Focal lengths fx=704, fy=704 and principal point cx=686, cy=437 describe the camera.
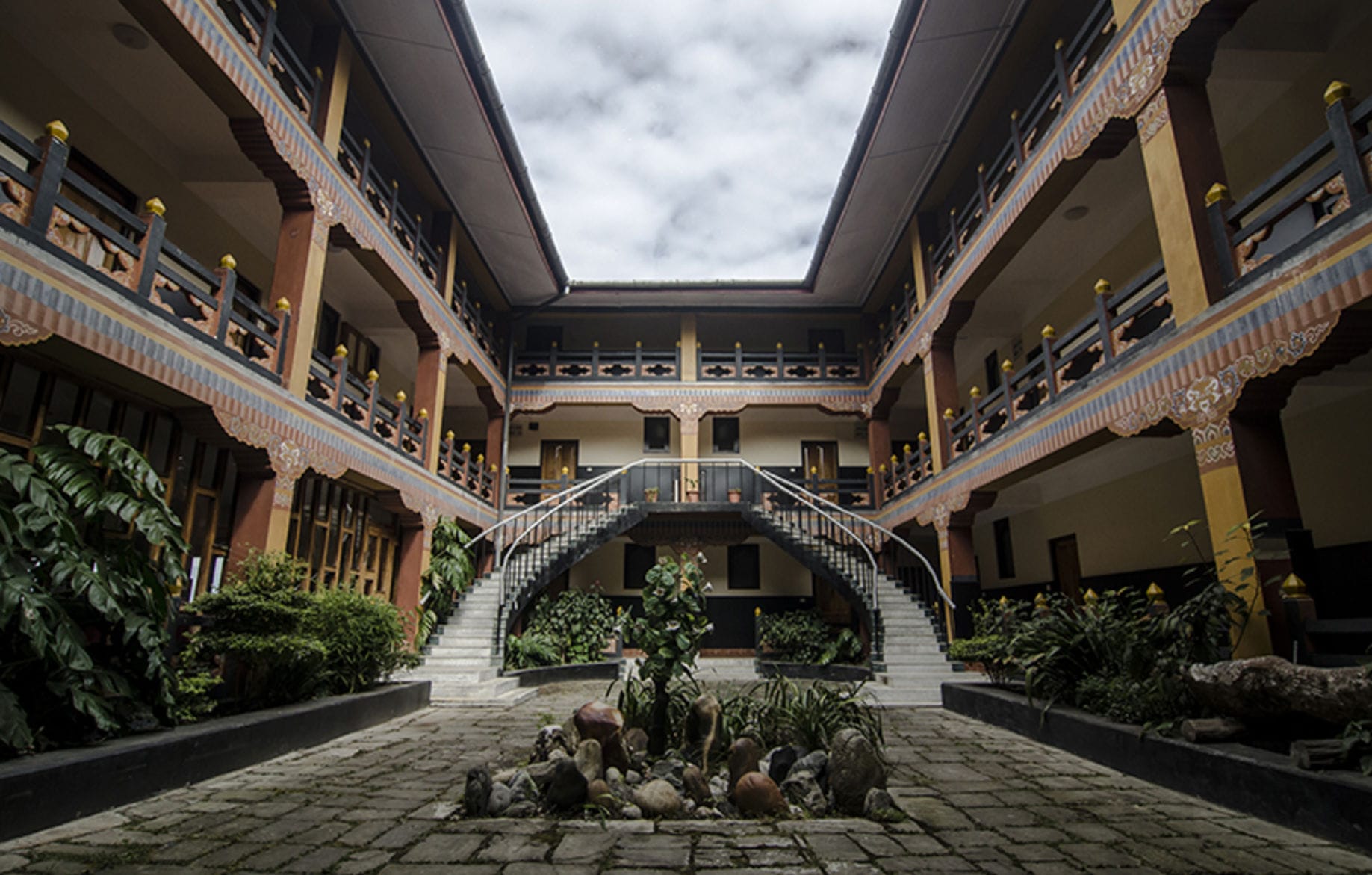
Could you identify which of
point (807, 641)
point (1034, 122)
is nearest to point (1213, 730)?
point (1034, 122)

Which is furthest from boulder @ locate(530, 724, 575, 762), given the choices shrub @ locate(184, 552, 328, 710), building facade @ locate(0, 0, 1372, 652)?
building facade @ locate(0, 0, 1372, 652)

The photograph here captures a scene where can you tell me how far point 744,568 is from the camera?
18.2m

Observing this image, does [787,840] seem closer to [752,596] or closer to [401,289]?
[401,289]

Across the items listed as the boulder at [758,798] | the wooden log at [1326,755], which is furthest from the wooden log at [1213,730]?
the boulder at [758,798]

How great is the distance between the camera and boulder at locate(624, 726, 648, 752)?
5.03 metres

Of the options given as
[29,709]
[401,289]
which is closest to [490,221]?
[401,289]

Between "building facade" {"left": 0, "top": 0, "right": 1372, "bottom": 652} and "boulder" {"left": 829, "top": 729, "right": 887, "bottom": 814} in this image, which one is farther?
"building facade" {"left": 0, "top": 0, "right": 1372, "bottom": 652}

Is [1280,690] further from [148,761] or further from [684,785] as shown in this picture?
[148,761]

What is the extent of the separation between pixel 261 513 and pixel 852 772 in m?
6.96

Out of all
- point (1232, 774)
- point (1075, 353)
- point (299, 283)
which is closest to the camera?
point (1232, 774)

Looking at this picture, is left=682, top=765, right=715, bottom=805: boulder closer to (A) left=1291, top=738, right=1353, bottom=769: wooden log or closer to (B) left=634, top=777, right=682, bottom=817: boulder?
(B) left=634, top=777, right=682, bottom=817: boulder

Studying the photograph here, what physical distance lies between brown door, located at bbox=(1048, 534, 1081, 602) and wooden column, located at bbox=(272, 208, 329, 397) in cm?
1286

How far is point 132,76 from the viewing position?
791cm

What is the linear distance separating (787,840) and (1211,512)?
4.73 m
